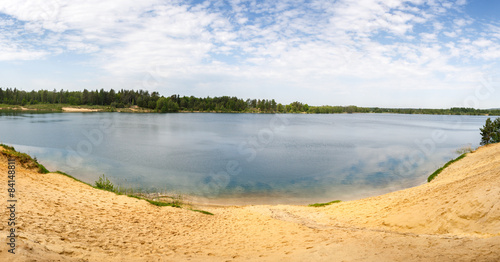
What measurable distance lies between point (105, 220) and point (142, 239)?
2.33 meters

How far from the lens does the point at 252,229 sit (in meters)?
11.8

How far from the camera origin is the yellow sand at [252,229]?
6.99m

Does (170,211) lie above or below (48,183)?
below

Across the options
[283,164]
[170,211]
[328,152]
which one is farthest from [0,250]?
[328,152]

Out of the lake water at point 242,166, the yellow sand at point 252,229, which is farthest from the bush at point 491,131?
the yellow sand at point 252,229

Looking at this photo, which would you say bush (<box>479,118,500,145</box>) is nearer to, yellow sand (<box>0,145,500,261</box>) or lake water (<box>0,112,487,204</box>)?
lake water (<box>0,112,487,204</box>)

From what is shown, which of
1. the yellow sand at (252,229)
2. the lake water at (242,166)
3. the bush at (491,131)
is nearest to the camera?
the yellow sand at (252,229)

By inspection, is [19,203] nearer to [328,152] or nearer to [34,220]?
[34,220]

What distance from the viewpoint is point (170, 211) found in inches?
539

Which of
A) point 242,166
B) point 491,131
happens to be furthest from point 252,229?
point 491,131

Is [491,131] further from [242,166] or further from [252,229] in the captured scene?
[252,229]

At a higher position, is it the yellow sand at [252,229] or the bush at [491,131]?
the bush at [491,131]

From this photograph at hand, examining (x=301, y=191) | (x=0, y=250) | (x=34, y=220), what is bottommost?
(x=301, y=191)

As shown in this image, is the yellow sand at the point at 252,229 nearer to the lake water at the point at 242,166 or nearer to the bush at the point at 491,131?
the lake water at the point at 242,166
